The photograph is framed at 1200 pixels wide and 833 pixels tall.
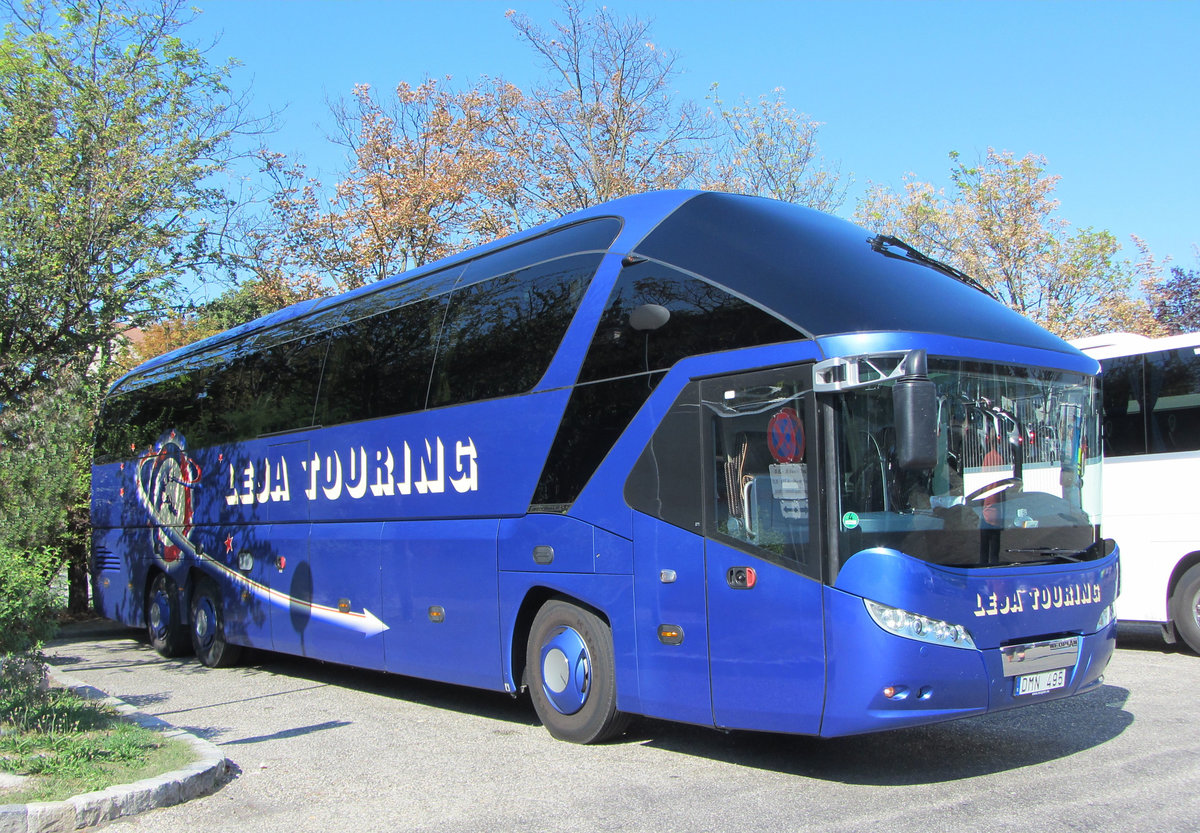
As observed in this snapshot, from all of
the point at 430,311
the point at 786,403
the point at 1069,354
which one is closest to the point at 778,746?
the point at 786,403

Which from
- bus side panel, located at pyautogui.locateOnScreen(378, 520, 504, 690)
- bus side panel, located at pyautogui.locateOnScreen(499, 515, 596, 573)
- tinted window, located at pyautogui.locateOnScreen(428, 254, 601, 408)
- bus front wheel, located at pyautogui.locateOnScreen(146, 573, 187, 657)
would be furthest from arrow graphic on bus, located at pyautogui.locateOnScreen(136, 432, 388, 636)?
bus side panel, located at pyautogui.locateOnScreen(499, 515, 596, 573)

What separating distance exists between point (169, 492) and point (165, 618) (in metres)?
1.75

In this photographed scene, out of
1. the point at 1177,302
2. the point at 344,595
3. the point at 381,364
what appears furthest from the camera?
the point at 1177,302

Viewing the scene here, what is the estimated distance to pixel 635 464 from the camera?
22.6 ft

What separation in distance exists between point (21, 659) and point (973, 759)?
6.75 m

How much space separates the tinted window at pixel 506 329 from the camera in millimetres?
7824

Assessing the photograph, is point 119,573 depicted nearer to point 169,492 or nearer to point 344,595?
point 169,492

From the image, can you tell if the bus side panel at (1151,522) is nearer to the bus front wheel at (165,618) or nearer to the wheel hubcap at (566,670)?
the wheel hubcap at (566,670)

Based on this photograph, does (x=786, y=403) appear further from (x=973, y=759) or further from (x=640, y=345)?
(x=973, y=759)

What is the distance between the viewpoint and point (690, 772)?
654 cm

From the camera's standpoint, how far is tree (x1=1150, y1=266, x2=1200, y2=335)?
30.4 meters

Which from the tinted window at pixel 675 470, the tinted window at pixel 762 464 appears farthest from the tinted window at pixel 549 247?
the tinted window at pixel 762 464

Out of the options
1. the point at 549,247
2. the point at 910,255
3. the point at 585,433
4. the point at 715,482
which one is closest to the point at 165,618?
the point at 549,247

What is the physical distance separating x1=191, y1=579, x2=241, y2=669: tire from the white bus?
10.2m
